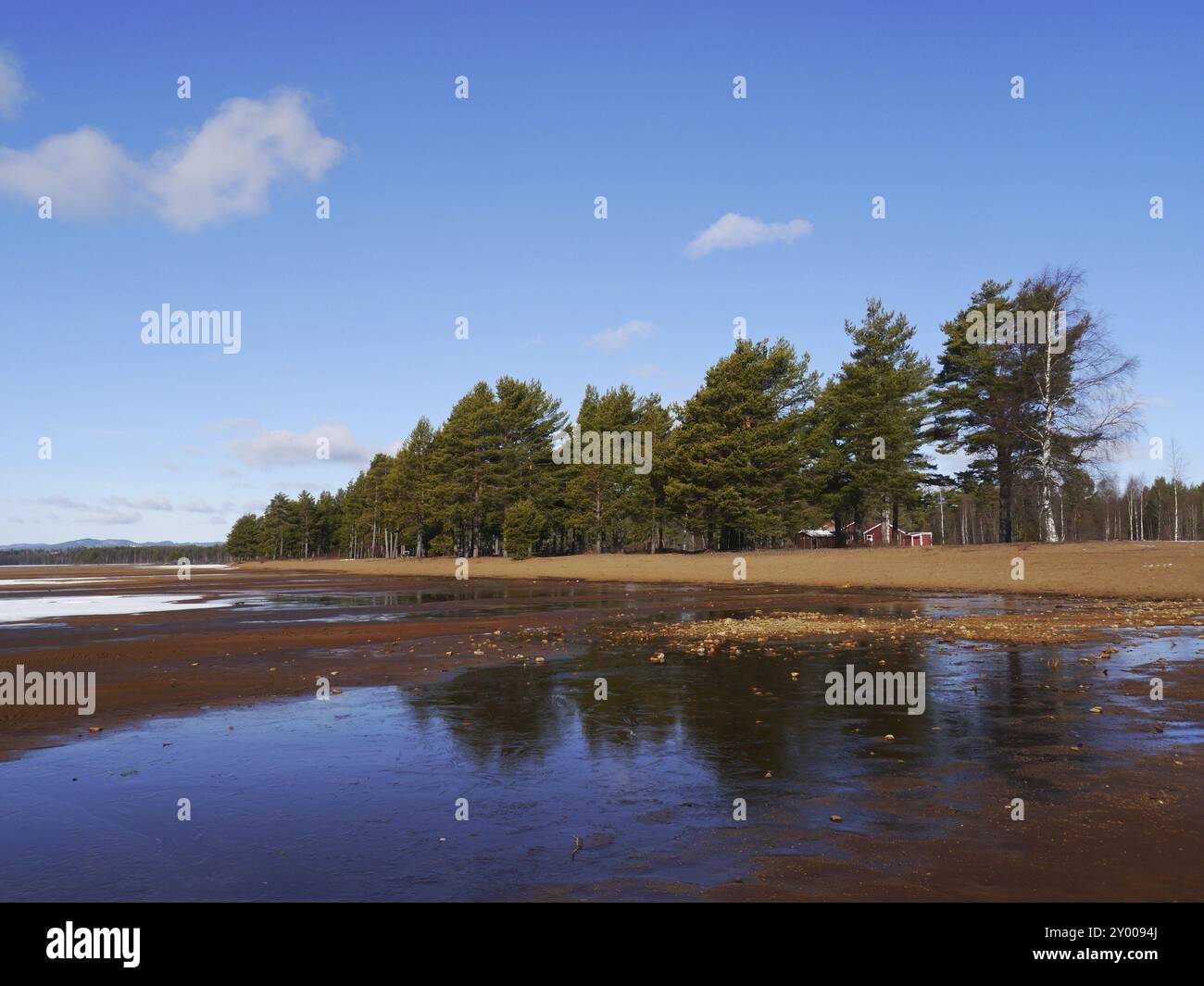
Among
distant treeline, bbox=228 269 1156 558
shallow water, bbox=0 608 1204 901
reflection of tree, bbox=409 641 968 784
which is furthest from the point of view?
distant treeline, bbox=228 269 1156 558

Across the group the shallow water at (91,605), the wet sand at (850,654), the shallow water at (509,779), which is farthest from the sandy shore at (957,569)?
the shallow water at (91,605)

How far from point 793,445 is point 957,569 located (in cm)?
2154

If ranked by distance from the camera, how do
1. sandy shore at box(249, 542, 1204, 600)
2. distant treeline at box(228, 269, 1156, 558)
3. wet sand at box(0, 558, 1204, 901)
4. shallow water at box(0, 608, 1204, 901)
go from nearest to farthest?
1. wet sand at box(0, 558, 1204, 901)
2. shallow water at box(0, 608, 1204, 901)
3. sandy shore at box(249, 542, 1204, 600)
4. distant treeline at box(228, 269, 1156, 558)

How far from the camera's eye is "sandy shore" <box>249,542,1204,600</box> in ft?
108

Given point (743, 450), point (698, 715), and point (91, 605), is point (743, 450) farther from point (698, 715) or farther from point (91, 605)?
point (698, 715)

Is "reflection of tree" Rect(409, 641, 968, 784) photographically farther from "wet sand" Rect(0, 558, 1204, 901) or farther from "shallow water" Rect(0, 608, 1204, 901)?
"wet sand" Rect(0, 558, 1204, 901)

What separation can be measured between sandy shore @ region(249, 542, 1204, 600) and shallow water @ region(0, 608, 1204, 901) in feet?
75.0

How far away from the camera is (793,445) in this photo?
61562 mm

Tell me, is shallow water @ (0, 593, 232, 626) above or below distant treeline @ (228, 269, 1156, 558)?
below

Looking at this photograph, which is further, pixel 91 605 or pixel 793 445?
pixel 793 445

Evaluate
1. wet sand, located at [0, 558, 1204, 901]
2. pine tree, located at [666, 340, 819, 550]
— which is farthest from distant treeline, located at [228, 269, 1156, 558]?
wet sand, located at [0, 558, 1204, 901]

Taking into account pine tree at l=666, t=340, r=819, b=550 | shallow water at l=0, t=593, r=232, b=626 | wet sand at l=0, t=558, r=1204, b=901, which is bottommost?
shallow water at l=0, t=593, r=232, b=626

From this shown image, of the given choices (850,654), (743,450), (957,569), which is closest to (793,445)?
(743,450)
